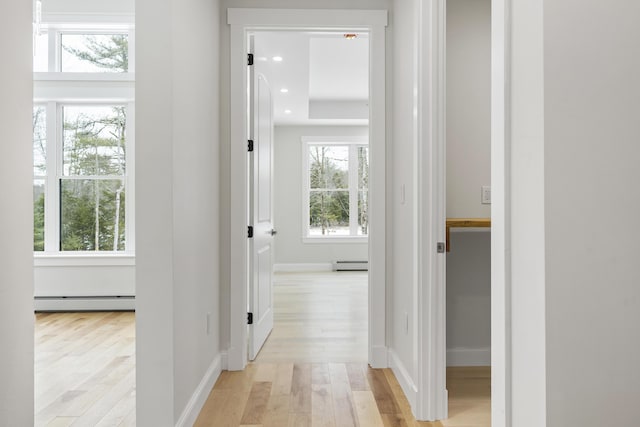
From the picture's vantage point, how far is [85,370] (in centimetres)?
291

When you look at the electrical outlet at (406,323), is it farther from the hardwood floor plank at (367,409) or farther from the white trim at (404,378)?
the hardwood floor plank at (367,409)

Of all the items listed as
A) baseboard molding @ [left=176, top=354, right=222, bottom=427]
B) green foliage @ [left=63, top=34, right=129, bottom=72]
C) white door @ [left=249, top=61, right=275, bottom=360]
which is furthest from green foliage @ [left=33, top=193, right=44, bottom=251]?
baseboard molding @ [left=176, top=354, right=222, bottom=427]

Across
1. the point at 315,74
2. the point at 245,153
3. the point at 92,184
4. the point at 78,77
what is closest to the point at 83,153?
the point at 92,184

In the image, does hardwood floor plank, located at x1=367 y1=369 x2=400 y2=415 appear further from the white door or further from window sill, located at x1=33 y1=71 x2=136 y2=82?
window sill, located at x1=33 y1=71 x2=136 y2=82

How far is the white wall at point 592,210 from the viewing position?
1051 millimetres

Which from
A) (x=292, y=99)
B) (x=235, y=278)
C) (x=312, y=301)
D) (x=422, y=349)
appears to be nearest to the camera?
(x=422, y=349)

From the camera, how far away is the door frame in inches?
116

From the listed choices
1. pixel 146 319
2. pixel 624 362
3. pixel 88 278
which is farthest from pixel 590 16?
pixel 88 278

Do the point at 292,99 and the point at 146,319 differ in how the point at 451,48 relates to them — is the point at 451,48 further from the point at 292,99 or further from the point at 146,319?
Result: the point at 292,99

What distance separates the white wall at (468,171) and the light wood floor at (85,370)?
82.6 inches

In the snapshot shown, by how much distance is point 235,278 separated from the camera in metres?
2.94

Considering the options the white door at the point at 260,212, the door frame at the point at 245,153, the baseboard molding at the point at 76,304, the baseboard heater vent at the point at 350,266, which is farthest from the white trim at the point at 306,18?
the baseboard heater vent at the point at 350,266

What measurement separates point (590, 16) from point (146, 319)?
1845 millimetres

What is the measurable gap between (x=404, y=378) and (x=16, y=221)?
216 cm
